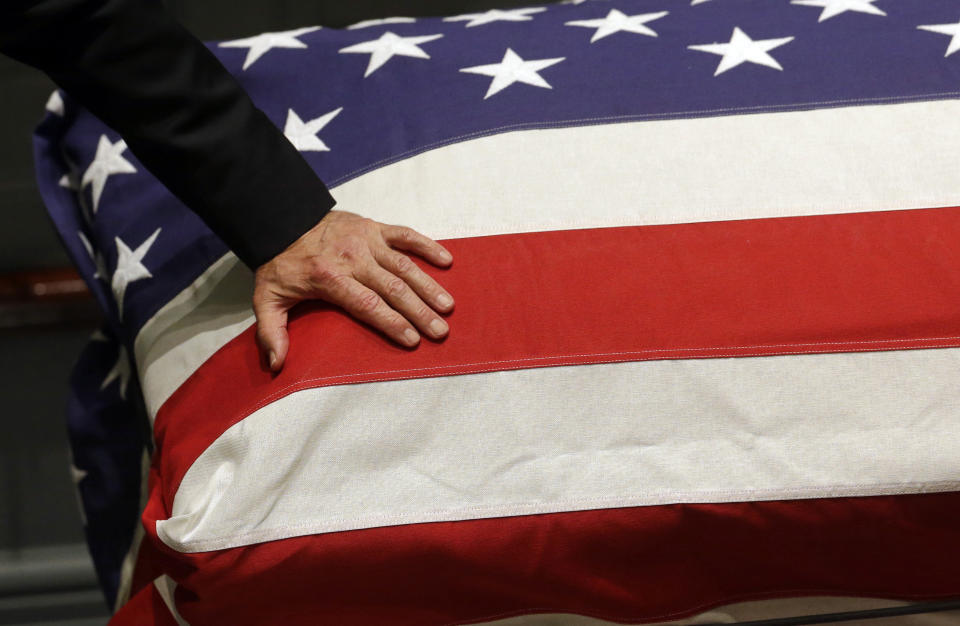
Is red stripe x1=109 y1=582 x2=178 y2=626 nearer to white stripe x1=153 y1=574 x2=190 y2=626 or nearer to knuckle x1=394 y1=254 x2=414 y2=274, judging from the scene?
white stripe x1=153 y1=574 x2=190 y2=626

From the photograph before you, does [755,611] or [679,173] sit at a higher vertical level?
[679,173]

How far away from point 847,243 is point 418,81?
17.2 inches

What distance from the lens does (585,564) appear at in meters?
0.65

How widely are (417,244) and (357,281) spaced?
6 cm

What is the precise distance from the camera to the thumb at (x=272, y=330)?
2.19 ft

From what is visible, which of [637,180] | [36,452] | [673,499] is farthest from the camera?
[36,452]

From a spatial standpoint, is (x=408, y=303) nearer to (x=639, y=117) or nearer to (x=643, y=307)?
(x=643, y=307)

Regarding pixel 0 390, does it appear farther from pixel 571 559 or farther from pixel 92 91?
pixel 571 559

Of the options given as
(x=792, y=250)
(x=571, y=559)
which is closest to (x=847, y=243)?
(x=792, y=250)

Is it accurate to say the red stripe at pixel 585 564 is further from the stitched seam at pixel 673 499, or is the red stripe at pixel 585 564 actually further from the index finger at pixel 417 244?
the index finger at pixel 417 244

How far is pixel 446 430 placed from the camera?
641mm

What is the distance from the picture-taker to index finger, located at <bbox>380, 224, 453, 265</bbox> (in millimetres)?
704

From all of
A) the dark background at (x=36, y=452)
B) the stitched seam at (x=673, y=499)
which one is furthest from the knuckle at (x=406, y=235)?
the dark background at (x=36, y=452)

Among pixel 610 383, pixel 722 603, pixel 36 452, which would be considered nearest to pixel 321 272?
pixel 610 383
